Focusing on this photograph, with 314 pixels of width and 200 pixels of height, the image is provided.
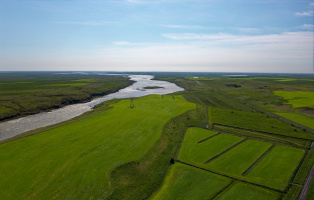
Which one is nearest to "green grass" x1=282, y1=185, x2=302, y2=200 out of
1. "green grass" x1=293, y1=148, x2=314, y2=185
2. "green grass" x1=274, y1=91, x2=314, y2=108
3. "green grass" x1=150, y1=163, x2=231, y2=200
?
"green grass" x1=293, y1=148, x2=314, y2=185

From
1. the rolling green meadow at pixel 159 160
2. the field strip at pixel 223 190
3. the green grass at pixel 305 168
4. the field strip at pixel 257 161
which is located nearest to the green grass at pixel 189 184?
the rolling green meadow at pixel 159 160

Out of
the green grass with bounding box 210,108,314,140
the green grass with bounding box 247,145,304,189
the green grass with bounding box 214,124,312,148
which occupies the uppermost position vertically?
the green grass with bounding box 210,108,314,140

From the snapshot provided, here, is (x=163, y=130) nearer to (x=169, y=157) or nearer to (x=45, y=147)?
(x=169, y=157)

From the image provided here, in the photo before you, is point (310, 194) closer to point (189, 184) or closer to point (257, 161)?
point (257, 161)

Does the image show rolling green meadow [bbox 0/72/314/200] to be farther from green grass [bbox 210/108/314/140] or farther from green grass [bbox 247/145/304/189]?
green grass [bbox 210/108/314/140]

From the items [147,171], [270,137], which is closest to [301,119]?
[270,137]

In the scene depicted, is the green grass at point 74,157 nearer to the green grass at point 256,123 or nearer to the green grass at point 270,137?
the green grass at point 270,137
